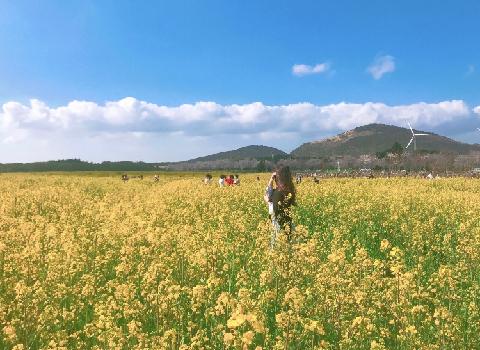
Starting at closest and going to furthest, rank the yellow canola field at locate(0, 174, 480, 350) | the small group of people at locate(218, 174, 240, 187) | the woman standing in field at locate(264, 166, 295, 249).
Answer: the yellow canola field at locate(0, 174, 480, 350)
the woman standing in field at locate(264, 166, 295, 249)
the small group of people at locate(218, 174, 240, 187)

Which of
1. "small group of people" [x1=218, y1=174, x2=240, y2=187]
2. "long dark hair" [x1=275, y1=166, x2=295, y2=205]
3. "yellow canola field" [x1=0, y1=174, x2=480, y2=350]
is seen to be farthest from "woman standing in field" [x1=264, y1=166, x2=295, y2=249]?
"small group of people" [x1=218, y1=174, x2=240, y2=187]

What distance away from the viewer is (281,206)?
38.0 feet

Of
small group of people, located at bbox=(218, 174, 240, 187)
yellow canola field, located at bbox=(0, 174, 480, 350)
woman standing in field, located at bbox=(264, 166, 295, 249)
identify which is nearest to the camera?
yellow canola field, located at bbox=(0, 174, 480, 350)

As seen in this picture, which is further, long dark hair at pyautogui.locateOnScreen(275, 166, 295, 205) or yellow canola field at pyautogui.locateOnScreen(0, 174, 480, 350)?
long dark hair at pyautogui.locateOnScreen(275, 166, 295, 205)

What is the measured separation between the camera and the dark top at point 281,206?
11531 millimetres

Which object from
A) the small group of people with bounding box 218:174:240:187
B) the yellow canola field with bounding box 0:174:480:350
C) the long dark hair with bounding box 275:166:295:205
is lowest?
the yellow canola field with bounding box 0:174:480:350

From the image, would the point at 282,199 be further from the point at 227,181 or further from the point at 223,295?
the point at 227,181

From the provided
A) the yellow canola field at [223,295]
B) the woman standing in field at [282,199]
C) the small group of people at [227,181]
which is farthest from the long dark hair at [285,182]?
the small group of people at [227,181]

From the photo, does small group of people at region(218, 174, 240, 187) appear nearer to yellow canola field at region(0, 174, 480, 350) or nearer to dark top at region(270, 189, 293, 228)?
yellow canola field at region(0, 174, 480, 350)

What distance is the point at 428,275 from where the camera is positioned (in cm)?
1044

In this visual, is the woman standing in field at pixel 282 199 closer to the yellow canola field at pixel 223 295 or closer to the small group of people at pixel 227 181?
the yellow canola field at pixel 223 295

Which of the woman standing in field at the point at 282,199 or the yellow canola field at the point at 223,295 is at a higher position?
the woman standing in field at the point at 282,199

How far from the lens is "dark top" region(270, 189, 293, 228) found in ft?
37.8

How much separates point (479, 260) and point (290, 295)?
597cm
